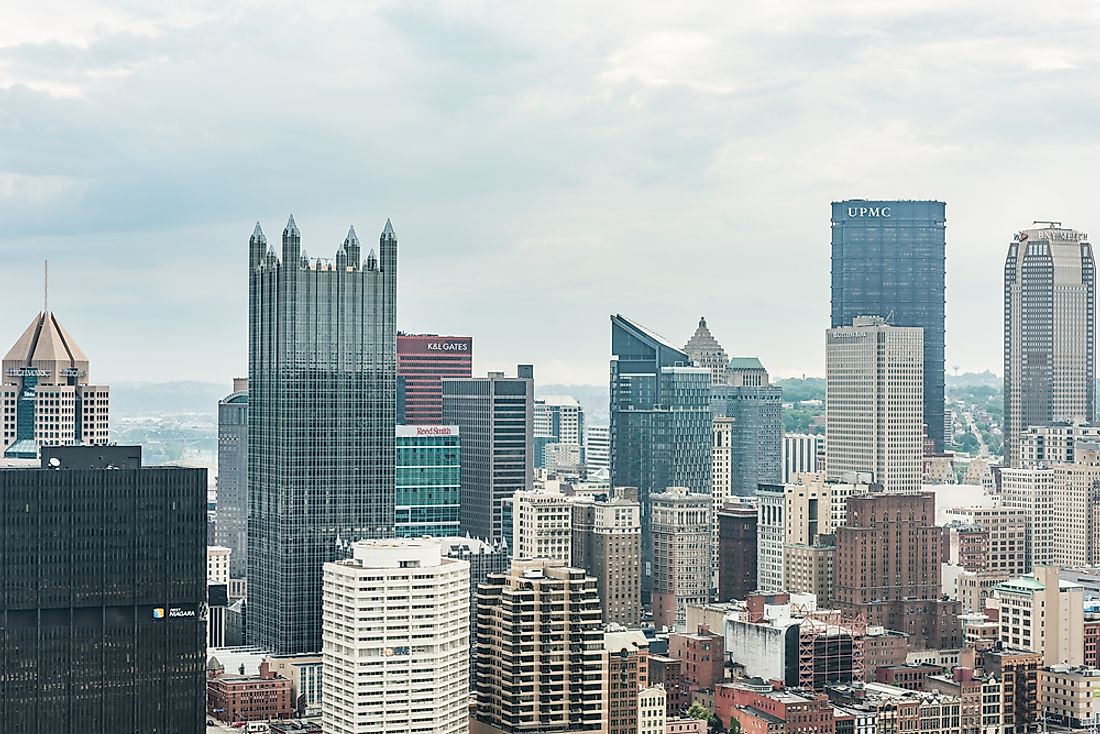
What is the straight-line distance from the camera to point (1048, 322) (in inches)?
6053

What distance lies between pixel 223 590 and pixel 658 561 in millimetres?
21125

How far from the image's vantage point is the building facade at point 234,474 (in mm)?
90000

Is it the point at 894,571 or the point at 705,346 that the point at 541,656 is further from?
the point at 705,346

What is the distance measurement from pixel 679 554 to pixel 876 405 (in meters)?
37.3

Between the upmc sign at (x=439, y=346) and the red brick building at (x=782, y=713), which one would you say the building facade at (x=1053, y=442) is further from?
the red brick building at (x=782, y=713)

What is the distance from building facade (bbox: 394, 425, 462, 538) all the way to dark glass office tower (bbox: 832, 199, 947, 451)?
73.7 m

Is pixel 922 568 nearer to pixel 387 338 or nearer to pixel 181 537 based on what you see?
pixel 387 338

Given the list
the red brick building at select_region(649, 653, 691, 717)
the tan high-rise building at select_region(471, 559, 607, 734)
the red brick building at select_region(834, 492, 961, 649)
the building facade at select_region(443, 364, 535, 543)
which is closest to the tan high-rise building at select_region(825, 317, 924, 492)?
the building facade at select_region(443, 364, 535, 543)

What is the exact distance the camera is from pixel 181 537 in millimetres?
57469

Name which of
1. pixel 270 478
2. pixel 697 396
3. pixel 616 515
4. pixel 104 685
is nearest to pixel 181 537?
pixel 104 685

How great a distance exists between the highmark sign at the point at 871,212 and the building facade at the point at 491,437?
62569 mm

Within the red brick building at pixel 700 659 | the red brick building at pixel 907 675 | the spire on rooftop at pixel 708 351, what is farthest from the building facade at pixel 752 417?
the red brick building at pixel 700 659

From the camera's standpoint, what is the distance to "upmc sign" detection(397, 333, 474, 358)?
379 feet

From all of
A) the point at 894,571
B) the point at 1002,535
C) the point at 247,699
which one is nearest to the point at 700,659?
the point at 247,699
